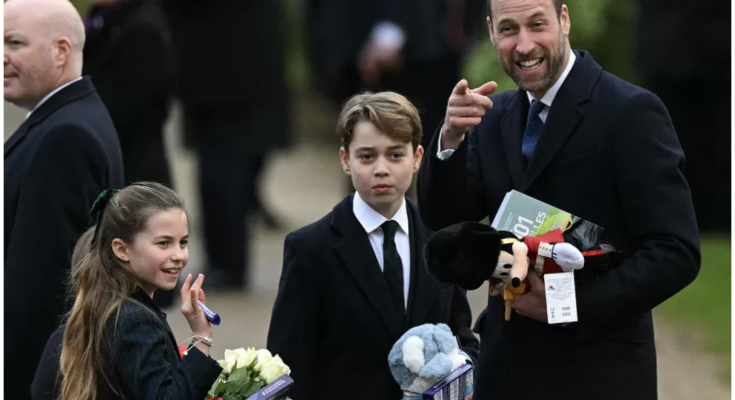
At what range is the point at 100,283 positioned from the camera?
14.2ft

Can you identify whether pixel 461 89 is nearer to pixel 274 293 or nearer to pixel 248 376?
pixel 248 376

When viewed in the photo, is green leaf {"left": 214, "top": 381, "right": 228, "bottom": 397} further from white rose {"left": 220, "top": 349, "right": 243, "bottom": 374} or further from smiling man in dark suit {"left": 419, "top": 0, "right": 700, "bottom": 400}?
smiling man in dark suit {"left": 419, "top": 0, "right": 700, "bottom": 400}

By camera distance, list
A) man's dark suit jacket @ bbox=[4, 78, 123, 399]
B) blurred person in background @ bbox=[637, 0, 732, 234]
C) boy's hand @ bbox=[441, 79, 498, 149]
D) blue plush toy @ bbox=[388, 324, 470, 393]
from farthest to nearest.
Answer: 1. blurred person in background @ bbox=[637, 0, 732, 234]
2. man's dark suit jacket @ bbox=[4, 78, 123, 399]
3. blue plush toy @ bbox=[388, 324, 470, 393]
4. boy's hand @ bbox=[441, 79, 498, 149]

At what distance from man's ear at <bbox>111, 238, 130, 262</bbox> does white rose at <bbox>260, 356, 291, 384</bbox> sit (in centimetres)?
54

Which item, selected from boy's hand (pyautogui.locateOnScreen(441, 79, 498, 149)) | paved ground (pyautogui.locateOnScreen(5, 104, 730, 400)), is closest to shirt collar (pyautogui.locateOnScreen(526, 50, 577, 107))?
boy's hand (pyautogui.locateOnScreen(441, 79, 498, 149))

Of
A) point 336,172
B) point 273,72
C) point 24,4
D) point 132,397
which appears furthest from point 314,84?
point 132,397

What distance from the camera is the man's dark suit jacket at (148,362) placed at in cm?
409

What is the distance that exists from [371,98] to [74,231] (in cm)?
120

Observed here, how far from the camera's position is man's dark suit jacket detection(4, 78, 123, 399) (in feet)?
17.1

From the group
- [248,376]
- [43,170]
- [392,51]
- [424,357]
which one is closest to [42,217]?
[43,170]

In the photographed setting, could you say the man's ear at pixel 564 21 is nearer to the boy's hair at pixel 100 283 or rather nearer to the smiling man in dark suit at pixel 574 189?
the smiling man in dark suit at pixel 574 189

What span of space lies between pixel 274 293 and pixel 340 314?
15.2ft

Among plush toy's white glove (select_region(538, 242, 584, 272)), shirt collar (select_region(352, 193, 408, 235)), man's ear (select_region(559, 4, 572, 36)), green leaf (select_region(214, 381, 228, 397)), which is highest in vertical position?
man's ear (select_region(559, 4, 572, 36))

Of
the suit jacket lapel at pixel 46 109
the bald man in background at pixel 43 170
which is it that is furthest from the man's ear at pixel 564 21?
the suit jacket lapel at pixel 46 109
